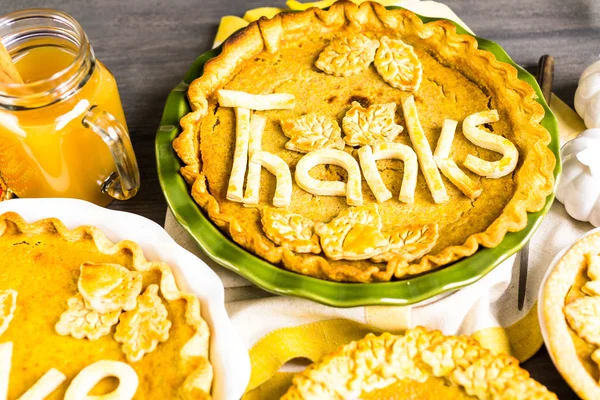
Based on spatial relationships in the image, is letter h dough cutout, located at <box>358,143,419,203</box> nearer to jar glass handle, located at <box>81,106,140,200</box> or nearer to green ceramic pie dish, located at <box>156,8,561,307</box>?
green ceramic pie dish, located at <box>156,8,561,307</box>

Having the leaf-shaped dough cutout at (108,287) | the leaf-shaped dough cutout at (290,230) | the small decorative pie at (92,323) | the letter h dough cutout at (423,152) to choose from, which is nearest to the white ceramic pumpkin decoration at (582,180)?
the letter h dough cutout at (423,152)

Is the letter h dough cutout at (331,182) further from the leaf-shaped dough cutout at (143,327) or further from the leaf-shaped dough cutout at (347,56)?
the leaf-shaped dough cutout at (143,327)

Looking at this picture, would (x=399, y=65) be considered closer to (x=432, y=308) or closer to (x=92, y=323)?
(x=432, y=308)

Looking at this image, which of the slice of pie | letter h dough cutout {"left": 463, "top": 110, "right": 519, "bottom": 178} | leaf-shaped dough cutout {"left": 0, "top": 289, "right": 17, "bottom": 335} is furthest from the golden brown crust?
letter h dough cutout {"left": 463, "top": 110, "right": 519, "bottom": 178}

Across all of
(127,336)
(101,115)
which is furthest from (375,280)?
(101,115)

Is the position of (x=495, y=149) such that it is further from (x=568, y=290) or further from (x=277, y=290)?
(x=277, y=290)

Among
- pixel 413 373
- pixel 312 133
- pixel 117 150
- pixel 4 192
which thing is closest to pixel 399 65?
pixel 312 133
